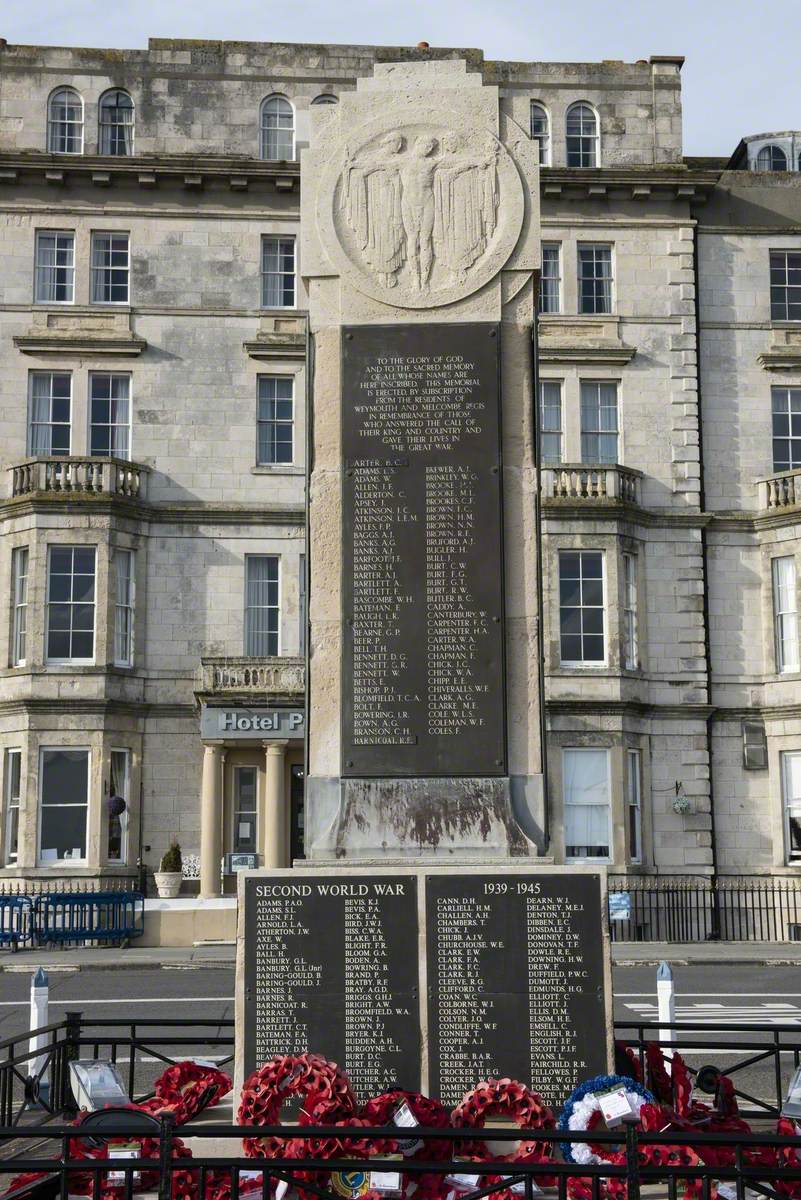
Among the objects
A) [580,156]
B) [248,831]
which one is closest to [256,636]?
[248,831]

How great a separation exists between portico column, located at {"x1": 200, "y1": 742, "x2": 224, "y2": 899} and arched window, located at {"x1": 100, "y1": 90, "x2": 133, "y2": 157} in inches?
592

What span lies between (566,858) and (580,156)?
17.7m

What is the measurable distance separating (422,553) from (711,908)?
84.8 ft

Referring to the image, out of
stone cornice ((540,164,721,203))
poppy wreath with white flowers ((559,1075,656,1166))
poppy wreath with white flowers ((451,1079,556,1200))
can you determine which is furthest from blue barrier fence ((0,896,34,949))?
poppy wreath with white flowers ((559,1075,656,1166))

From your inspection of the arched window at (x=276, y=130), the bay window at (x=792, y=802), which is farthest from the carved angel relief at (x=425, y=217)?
the arched window at (x=276, y=130)

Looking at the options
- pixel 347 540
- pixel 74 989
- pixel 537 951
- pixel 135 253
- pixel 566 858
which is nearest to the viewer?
pixel 537 951

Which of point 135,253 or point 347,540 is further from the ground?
point 135,253

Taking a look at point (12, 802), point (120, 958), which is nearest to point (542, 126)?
point (12, 802)

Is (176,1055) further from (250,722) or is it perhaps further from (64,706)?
(64,706)

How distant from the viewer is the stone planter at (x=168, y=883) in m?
32.8

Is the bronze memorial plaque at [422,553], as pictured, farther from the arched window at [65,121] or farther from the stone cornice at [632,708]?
the arched window at [65,121]

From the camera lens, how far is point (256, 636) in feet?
116

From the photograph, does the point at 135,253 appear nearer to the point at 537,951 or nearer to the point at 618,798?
the point at 618,798

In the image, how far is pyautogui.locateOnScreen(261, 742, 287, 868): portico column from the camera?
108 ft
